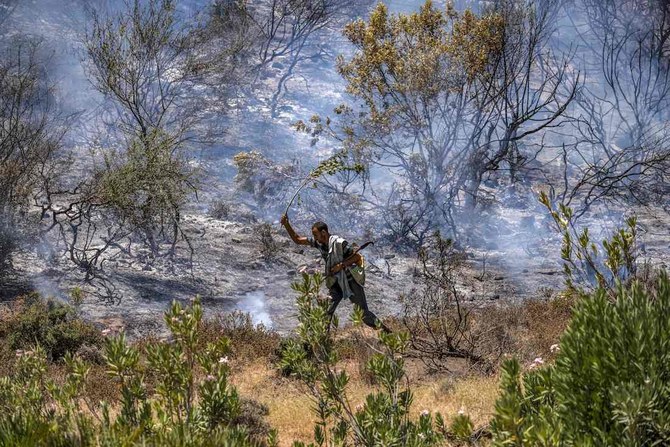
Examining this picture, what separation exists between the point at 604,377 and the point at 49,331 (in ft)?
27.9

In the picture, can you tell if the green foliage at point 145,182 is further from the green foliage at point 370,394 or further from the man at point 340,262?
the green foliage at point 370,394

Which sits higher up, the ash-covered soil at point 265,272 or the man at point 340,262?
the man at point 340,262

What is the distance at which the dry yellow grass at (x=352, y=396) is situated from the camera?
589cm

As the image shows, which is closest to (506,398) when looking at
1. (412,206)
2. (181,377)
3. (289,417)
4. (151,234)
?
(181,377)

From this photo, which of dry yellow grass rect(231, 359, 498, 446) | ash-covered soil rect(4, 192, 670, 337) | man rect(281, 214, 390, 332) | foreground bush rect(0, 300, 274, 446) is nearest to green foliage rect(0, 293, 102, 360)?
ash-covered soil rect(4, 192, 670, 337)

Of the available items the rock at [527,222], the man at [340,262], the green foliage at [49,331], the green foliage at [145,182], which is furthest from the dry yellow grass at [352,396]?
the rock at [527,222]

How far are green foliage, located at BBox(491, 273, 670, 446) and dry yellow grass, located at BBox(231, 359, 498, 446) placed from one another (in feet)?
8.99

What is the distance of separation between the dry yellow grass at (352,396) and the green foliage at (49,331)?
2620 mm

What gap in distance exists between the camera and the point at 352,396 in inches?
273

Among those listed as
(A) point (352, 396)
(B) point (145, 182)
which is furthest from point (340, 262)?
(B) point (145, 182)

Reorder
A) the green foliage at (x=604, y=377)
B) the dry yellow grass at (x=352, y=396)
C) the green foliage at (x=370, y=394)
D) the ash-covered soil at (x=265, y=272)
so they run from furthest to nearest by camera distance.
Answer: the ash-covered soil at (x=265, y=272)
the dry yellow grass at (x=352, y=396)
the green foliage at (x=370, y=394)
the green foliage at (x=604, y=377)

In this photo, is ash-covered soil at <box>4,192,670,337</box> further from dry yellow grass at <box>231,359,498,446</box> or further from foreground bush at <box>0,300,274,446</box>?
foreground bush at <box>0,300,274,446</box>

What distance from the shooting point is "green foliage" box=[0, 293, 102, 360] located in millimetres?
9141

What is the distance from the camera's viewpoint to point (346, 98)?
86.6ft
